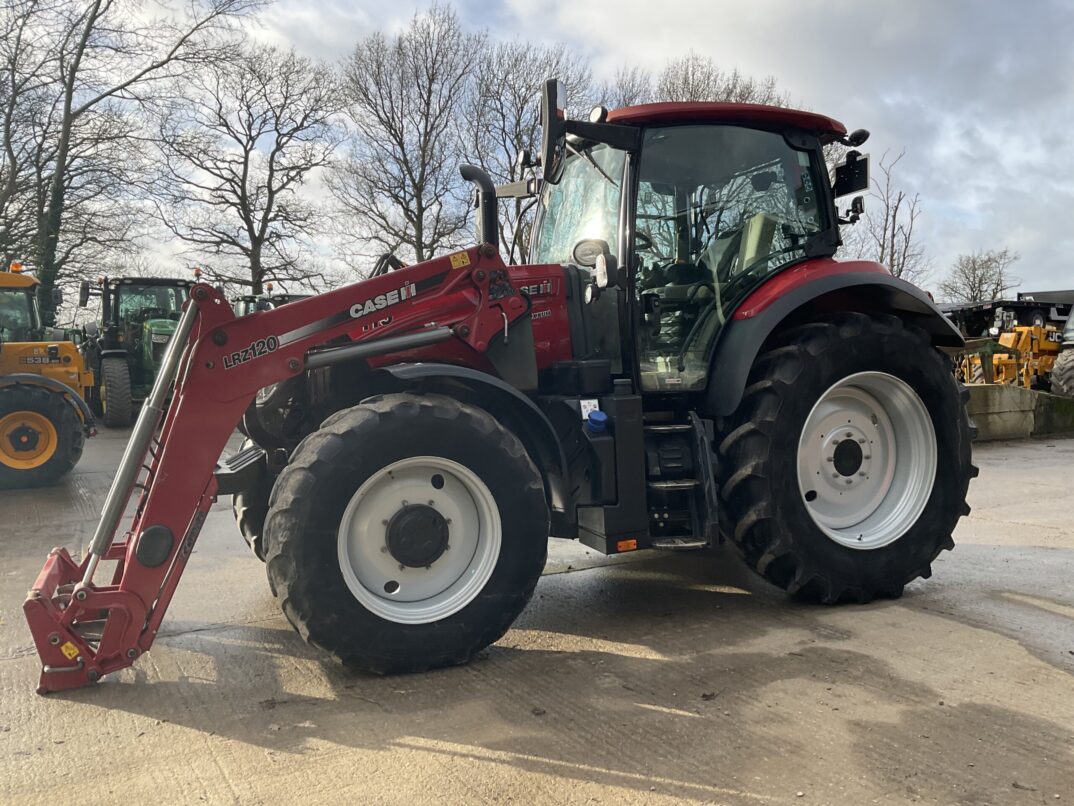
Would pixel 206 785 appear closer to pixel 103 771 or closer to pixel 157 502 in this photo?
pixel 103 771

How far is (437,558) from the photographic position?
3484 mm

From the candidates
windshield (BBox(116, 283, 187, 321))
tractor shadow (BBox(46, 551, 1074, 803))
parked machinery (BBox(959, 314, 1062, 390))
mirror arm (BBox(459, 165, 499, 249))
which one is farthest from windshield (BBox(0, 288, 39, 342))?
parked machinery (BBox(959, 314, 1062, 390))

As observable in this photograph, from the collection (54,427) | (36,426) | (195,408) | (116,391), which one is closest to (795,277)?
(195,408)

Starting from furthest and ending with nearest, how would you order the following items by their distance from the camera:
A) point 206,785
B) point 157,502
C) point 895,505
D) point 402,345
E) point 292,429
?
point 895,505 < point 292,429 < point 402,345 < point 157,502 < point 206,785

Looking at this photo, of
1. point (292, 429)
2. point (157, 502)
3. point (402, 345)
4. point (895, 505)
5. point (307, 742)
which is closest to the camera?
point (307, 742)

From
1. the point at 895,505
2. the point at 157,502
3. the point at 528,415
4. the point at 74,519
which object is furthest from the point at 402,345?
the point at 74,519

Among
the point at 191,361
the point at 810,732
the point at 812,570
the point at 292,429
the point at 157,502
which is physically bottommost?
the point at 810,732

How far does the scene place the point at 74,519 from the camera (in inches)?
281

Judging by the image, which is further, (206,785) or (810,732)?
(810,732)

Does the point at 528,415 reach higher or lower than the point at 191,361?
lower

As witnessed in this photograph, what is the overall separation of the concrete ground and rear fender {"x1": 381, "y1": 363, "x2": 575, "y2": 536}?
2.15ft

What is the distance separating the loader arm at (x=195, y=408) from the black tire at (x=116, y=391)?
11.5 metres

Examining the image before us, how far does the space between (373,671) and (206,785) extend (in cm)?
85

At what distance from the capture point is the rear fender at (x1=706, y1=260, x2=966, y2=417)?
4.05 meters
